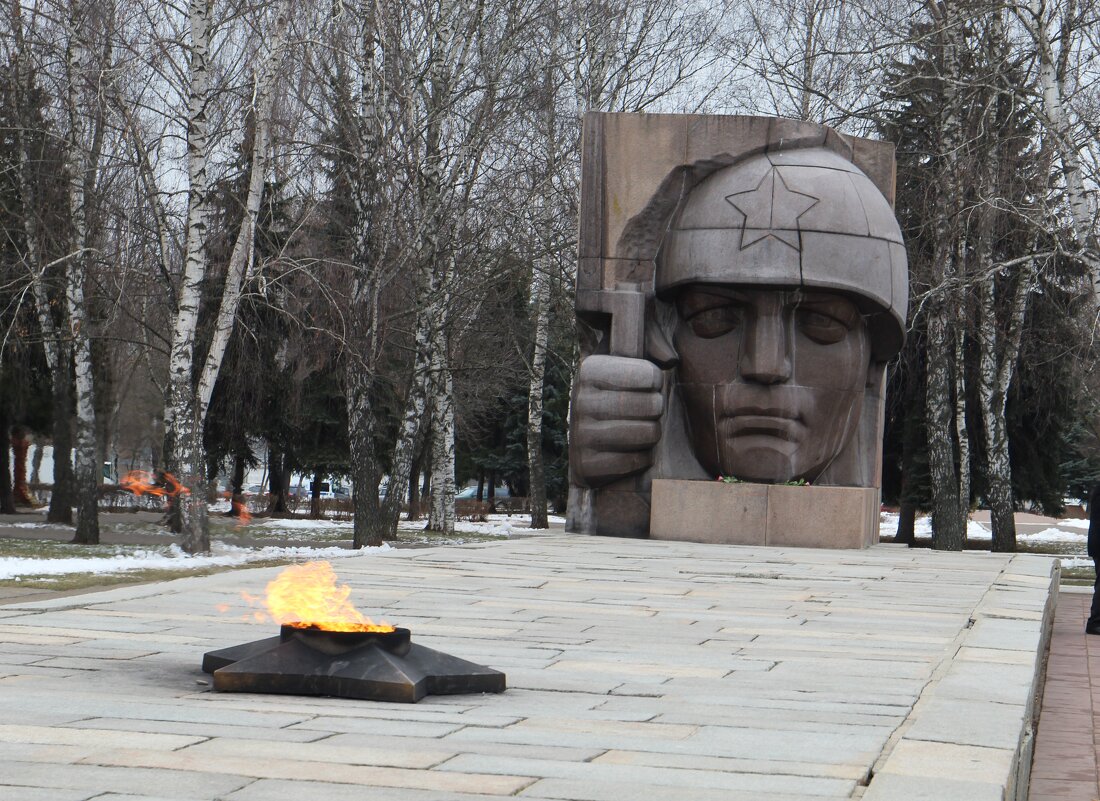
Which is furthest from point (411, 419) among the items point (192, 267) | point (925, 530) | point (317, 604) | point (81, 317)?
point (925, 530)

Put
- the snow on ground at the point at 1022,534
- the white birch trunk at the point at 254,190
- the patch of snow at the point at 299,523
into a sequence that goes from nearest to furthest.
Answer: the white birch trunk at the point at 254,190, the patch of snow at the point at 299,523, the snow on ground at the point at 1022,534

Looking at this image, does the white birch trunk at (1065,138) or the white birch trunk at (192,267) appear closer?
the white birch trunk at (1065,138)

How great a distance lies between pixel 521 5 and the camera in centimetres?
2198

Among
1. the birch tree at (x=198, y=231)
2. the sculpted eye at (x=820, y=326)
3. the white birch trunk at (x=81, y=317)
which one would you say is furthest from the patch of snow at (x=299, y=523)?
the sculpted eye at (x=820, y=326)

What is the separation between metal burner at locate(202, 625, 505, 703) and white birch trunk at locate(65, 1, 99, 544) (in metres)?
16.8

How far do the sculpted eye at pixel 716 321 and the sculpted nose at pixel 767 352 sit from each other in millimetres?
230

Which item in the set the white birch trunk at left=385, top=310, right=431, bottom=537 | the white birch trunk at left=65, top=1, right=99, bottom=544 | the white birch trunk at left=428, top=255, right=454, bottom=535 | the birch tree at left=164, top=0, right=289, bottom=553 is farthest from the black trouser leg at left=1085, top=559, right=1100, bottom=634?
the white birch trunk at left=65, top=1, right=99, bottom=544

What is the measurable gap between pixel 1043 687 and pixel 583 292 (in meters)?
6.85

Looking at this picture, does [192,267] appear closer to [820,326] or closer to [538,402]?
[820,326]

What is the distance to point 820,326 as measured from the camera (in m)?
14.0

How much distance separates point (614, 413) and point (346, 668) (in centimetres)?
904

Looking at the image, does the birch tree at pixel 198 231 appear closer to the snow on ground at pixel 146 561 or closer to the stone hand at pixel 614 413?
the snow on ground at pixel 146 561

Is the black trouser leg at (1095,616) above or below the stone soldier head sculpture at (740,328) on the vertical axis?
below

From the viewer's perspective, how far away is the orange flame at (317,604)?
5.12 m
